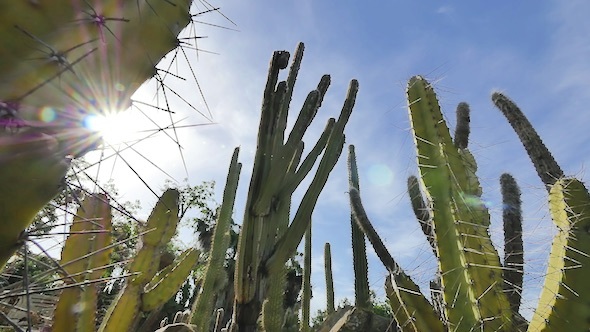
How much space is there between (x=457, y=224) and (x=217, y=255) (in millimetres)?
3656

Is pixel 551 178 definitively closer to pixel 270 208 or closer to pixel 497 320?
pixel 497 320

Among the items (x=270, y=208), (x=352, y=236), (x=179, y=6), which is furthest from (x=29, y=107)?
(x=352, y=236)

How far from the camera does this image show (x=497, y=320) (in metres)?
2.31

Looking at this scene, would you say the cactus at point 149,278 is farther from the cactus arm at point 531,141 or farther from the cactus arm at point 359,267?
the cactus arm at point 359,267

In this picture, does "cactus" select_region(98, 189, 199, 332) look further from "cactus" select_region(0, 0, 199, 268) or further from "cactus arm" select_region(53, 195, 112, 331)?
"cactus" select_region(0, 0, 199, 268)

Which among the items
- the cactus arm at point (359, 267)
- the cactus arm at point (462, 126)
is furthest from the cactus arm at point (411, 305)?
the cactus arm at point (359, 267)

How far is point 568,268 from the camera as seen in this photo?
209 cm

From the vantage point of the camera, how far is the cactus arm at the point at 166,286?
127 inches

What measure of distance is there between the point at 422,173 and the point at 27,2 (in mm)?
2207

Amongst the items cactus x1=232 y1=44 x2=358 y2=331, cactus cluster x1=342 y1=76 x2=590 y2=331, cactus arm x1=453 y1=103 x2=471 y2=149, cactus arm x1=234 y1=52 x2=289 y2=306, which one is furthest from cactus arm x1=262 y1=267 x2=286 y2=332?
cactus arm x1=453 y1=103 x2=471 y2=149

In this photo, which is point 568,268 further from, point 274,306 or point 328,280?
point 328,280

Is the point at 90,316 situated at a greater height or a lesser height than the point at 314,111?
lesser

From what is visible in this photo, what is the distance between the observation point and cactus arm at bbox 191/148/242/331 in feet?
16.8

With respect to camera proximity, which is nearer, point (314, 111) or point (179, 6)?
point (179, 6)
